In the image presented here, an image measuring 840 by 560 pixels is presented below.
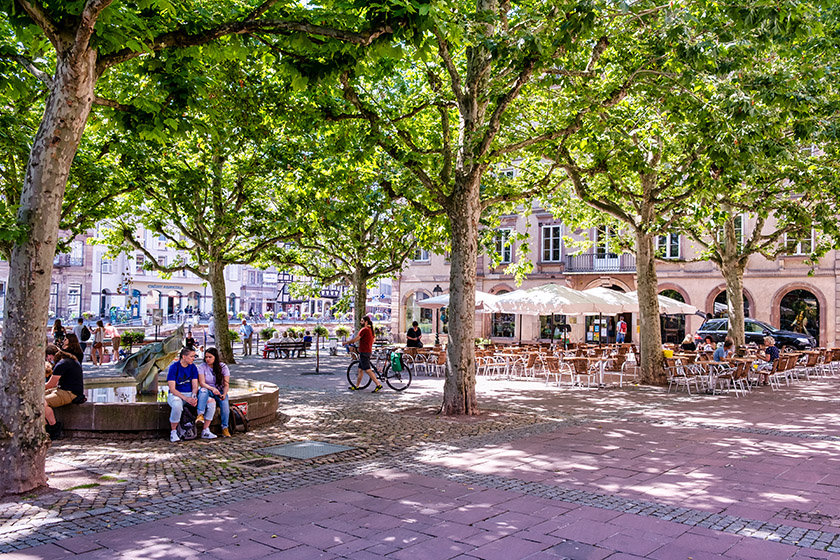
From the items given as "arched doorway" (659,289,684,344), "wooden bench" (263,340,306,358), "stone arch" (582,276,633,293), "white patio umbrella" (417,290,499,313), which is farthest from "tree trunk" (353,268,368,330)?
"arched doorway" (659,289,684,344)

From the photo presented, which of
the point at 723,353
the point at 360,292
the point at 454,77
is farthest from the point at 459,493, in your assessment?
the point at 360,292

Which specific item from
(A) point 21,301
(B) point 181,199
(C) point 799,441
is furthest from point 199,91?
(B) point 181,199

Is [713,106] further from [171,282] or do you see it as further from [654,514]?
[171,282]

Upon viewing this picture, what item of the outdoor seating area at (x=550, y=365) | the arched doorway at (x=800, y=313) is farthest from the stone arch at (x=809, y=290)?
the outdoor seating area at (x=550, y=365)

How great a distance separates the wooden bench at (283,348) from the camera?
2658cm

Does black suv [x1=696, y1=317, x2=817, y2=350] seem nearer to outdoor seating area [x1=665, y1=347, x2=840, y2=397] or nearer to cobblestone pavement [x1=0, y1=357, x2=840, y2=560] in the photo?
outdoor seating area [x1=665, y1=347, x2=840, y2=397]

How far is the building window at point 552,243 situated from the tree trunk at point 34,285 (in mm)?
32087

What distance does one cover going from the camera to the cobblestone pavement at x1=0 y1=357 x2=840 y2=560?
5.00 metres

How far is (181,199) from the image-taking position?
1795 centimetres

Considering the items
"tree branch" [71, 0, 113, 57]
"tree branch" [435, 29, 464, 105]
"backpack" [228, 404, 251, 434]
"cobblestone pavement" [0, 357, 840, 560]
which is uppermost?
"tree branch" [435, 29, 464, 105]

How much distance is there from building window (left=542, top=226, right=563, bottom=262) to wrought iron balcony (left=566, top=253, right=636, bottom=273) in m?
0.67

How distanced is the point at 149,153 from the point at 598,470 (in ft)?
41.8

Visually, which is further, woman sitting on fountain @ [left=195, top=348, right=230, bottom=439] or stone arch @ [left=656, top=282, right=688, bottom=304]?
stone arch @ [left=656, top=282, right=688, bottom=304]

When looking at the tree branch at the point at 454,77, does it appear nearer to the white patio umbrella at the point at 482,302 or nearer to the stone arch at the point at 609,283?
the white patio umbrella at the point at 482,302
